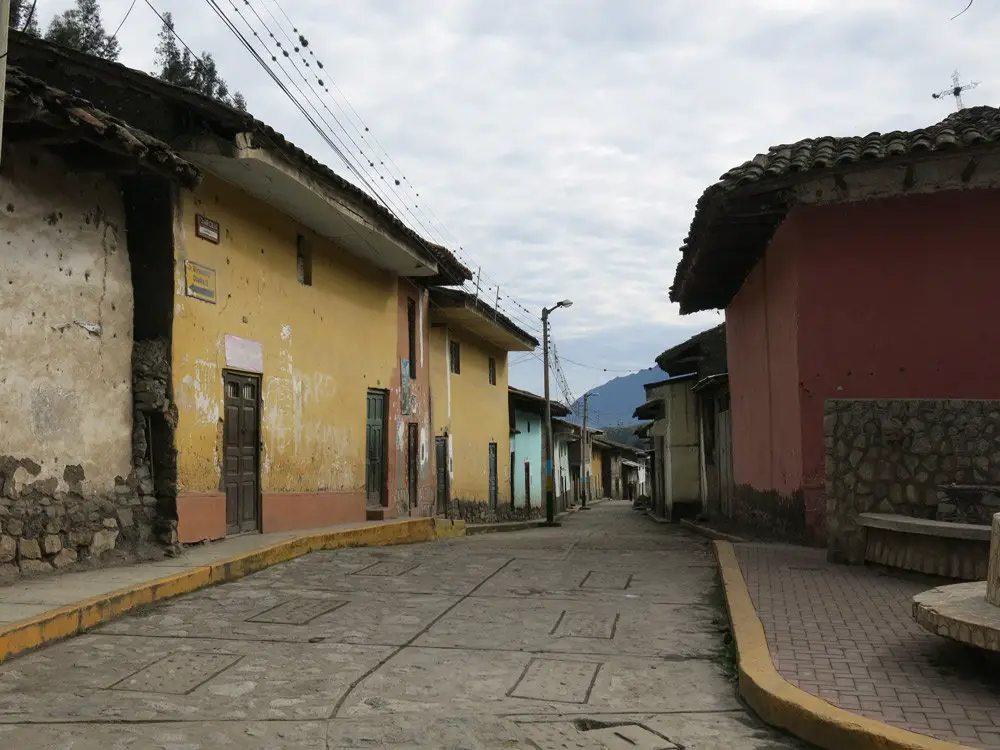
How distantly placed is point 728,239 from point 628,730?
8.39m

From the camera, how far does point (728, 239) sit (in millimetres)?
11367

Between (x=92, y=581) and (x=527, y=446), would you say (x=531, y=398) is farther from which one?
(x=92, y=581)

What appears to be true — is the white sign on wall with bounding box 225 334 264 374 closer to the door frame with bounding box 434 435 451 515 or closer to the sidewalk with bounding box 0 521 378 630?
the sidewalk with bounding box 0 521 378 630

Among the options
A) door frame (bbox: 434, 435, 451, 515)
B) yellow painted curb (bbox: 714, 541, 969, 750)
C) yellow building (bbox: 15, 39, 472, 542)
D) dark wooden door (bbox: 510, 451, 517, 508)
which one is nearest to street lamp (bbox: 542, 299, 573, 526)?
dark wooden door (bbox: 510, 451, 517, 508)

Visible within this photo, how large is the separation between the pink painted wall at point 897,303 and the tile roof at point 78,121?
667 centimetres

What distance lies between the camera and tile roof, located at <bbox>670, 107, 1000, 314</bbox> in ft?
29.3

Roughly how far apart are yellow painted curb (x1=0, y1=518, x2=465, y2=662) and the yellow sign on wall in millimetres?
2852

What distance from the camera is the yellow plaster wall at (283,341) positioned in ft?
32.1

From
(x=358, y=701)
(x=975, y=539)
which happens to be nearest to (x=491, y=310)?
(x=975, y=539)

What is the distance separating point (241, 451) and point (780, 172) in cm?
698

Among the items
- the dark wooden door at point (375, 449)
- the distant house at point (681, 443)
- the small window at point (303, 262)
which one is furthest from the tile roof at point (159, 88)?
the distant house at point (681, 443)

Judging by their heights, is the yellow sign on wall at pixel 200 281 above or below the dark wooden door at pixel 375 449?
above

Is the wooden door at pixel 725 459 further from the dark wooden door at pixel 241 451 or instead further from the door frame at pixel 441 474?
the dark wooden door at pixel 241 451

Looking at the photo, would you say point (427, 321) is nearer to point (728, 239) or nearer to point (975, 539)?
point (728, 239)
